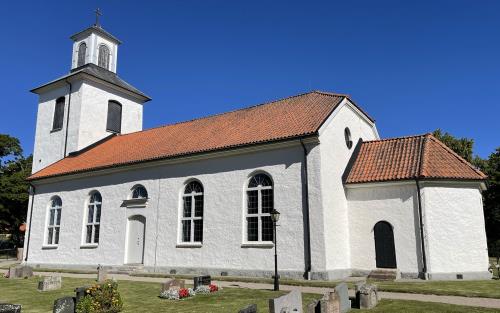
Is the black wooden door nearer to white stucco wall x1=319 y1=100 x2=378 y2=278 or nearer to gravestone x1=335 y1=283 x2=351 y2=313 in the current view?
white stucco wall x1=319 y1=100 x2=378 y2=278

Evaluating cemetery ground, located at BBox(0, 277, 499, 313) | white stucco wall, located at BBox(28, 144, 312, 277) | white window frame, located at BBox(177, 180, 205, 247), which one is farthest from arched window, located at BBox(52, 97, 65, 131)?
cemetery ground, located at BBox(0, 277, 499, 313)

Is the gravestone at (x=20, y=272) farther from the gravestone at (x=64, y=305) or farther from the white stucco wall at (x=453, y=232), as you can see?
the white stucco wall at (x=453, y=232)

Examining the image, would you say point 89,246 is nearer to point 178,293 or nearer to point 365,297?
point 178,293

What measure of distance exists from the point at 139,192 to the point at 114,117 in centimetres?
1144

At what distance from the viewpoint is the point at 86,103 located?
29812 mm

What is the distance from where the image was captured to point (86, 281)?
1798 cm

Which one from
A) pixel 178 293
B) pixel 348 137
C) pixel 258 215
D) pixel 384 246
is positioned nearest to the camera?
pixel 178 293

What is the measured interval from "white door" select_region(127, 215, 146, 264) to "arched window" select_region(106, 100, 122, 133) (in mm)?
11623

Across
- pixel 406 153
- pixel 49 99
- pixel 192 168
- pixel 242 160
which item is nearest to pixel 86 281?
pixel 192 168

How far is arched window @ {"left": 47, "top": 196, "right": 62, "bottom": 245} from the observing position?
87.2 feet

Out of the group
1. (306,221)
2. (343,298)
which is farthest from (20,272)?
(343,298)

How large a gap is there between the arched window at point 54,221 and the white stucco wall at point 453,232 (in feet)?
73.3

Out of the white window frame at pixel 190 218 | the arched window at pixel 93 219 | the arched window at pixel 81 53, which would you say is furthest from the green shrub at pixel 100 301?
the arched window at pixel 81 53

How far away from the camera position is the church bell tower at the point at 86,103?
2989 cm
